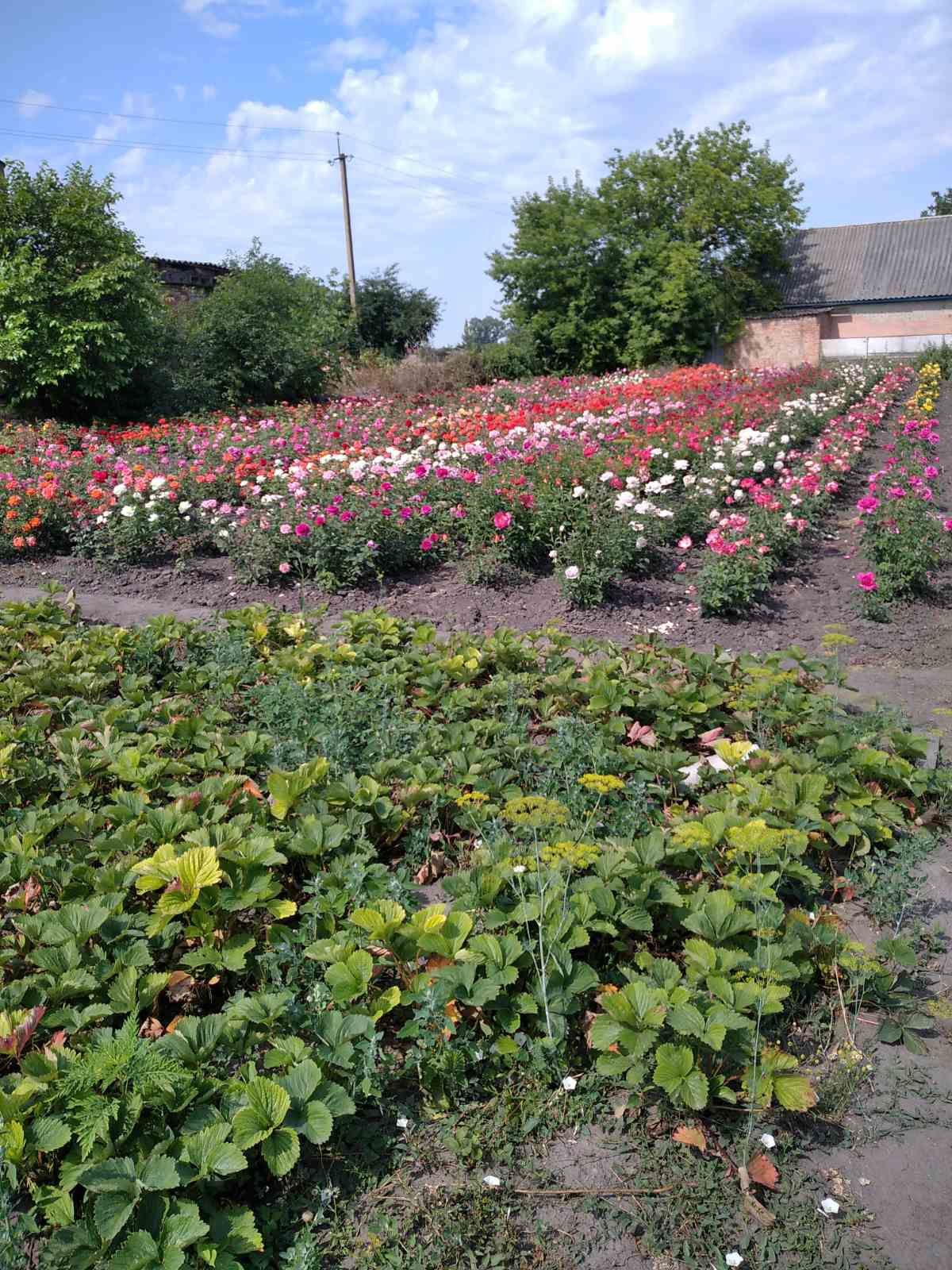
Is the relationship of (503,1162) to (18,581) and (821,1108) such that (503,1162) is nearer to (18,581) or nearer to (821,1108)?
(821,1108)

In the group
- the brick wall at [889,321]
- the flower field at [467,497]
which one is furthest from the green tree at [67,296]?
the brick wall at [889,321]

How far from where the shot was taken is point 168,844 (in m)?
2.68

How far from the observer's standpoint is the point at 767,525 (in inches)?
267

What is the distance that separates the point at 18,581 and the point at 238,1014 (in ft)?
21.0

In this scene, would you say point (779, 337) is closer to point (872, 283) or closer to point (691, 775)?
point (872, 283)

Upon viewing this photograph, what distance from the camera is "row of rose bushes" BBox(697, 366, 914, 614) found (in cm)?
590

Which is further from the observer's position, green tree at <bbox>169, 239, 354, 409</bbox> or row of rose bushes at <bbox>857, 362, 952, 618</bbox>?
green tree at <bbox>169, 239, 354, 409</bbox>

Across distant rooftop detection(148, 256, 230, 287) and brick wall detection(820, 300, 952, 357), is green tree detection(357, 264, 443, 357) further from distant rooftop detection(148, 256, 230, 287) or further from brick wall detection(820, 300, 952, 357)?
brick wall detection(820, 300, 952, 357)

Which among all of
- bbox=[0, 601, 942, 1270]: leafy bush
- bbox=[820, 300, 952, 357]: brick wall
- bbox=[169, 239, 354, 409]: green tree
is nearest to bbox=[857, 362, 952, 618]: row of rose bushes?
bbox=[0, 601, 942, 1270]: leafy bush

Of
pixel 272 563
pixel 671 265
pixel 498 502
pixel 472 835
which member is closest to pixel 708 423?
pixel 498 502

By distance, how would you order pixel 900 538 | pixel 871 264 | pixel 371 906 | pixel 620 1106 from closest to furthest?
pixel 620 1106, pixel 371 906, pixel 900 538, pixel 871 264

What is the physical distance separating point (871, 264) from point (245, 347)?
29.8 metres

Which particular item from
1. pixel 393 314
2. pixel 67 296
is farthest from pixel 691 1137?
pixel 393 314

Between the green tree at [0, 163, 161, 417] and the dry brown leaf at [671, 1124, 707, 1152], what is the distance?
51.1 ft
